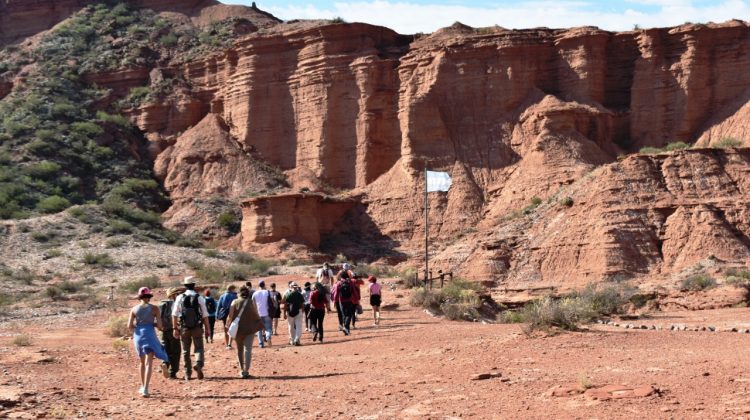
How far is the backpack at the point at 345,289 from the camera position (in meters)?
21.3

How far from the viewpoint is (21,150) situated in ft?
199

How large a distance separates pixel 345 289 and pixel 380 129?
3649 cm

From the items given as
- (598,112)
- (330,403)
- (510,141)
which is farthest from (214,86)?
(330,403)

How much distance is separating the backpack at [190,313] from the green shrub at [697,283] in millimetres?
20725

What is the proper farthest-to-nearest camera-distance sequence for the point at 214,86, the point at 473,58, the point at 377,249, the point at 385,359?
the point at 214,86 → the point at 473,58 → the point at 377,249 → the point at 385,359

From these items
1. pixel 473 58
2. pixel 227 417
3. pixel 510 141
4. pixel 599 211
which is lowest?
pixel 227 417

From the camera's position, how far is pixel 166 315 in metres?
15.2

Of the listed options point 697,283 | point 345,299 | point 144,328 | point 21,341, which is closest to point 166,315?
point 144,328

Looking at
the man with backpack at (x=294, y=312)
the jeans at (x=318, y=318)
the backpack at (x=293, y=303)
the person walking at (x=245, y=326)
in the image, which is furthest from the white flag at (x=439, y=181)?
the person walking at (x=245, y=326)

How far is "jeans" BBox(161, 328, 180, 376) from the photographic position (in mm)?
15195

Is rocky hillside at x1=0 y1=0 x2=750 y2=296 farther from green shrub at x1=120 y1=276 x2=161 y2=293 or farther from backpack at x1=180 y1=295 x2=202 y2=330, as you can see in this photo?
backpack at x1=180 y1=295 x2=202 y2=330

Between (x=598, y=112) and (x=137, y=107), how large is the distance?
93.2 ft

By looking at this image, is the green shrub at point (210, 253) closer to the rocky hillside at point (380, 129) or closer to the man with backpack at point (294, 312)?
the rocky hillside at point (380, 129)

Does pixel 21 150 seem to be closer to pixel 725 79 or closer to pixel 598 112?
pixel 598 112
